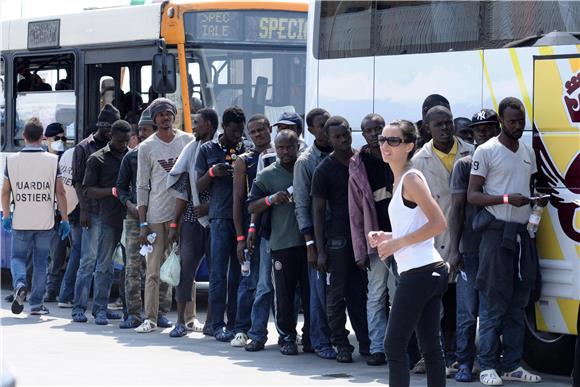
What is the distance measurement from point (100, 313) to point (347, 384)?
430 cm

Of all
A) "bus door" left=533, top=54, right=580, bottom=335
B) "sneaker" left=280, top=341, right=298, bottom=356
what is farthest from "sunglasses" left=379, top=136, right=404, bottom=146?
"sneaker" left=280, top=341, right=298, bottom=356

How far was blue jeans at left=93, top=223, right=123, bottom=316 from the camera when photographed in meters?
13.2

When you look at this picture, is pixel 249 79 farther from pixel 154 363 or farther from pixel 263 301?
pixel 154 363

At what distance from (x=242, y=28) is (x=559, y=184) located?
6599mm

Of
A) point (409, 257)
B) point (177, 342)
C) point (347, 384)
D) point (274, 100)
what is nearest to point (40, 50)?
point (274, 100)

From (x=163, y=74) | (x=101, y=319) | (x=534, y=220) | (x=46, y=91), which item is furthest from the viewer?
(x=46, y=91)

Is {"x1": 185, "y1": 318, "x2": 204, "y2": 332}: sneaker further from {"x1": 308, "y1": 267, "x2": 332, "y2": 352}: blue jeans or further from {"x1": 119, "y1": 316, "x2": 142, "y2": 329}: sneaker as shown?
{"x1": 308, "y1": 267, "x2": 332, "y2": 352}: blue jeans

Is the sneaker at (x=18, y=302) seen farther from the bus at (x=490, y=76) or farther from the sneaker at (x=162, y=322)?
the bus at (x=490, y=76)

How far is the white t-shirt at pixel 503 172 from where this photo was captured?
9414 millimetres

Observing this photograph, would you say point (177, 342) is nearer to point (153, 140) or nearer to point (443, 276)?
point (153, 140)

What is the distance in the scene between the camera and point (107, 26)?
52.2ft

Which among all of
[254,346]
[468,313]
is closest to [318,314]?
[254,346]

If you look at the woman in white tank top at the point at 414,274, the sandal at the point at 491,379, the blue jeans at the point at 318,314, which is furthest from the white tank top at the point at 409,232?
the blue jeans at the point at 318,314

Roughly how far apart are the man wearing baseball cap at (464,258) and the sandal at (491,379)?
7.9 inches
